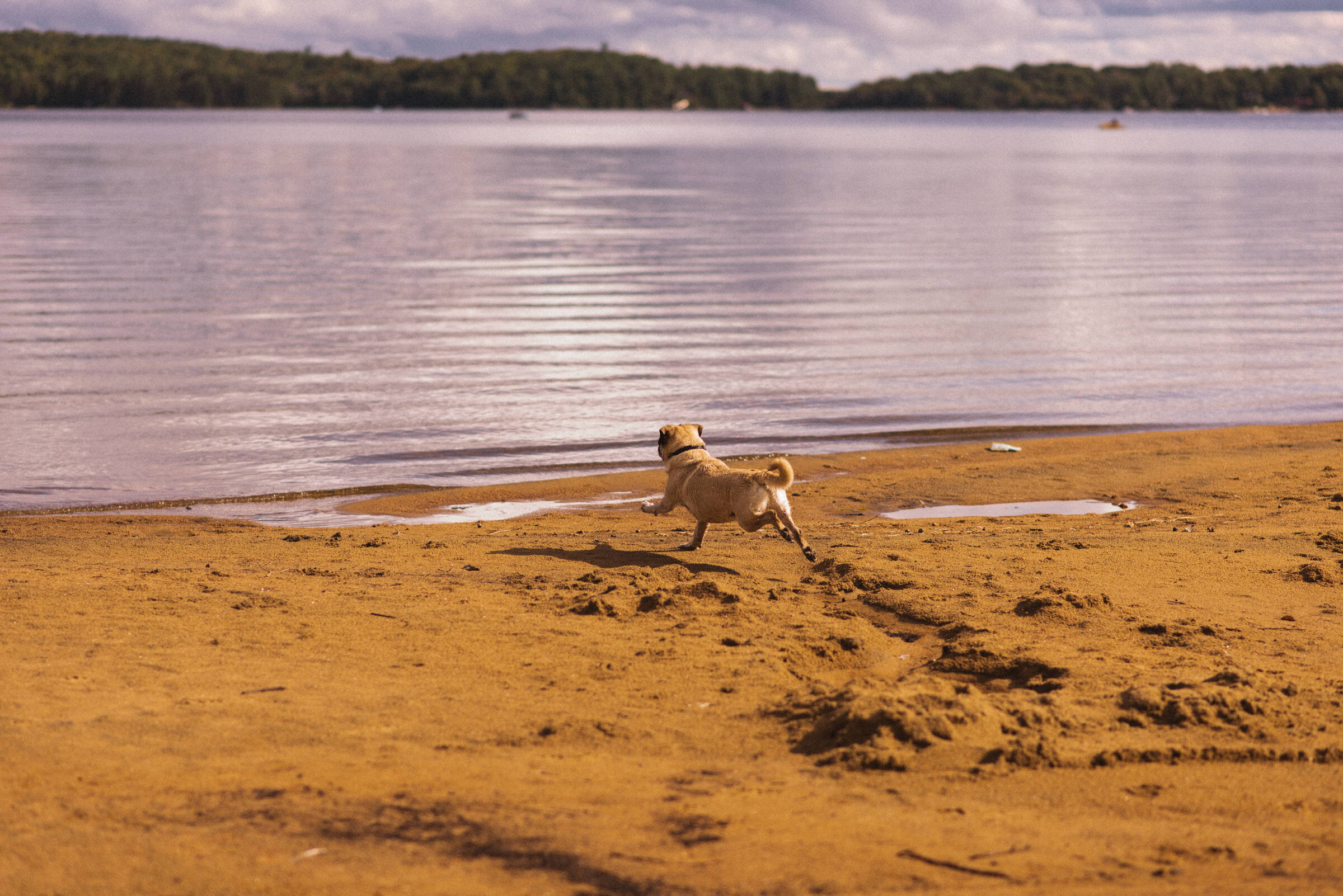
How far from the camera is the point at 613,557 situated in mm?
8492

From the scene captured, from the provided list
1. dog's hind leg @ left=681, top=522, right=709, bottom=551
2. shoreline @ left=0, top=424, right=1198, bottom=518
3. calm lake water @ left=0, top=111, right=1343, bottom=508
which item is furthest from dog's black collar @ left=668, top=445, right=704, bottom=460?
calm lake water @ left=0, top=111, right=1343, bottom=508

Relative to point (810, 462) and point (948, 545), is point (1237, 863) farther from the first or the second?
point (810, 462)

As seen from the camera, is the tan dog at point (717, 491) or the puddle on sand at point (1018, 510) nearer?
the tan dog at point (717, 491)

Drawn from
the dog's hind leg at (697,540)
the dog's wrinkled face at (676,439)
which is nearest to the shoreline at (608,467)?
the dog's wrinkled face at (676,439)

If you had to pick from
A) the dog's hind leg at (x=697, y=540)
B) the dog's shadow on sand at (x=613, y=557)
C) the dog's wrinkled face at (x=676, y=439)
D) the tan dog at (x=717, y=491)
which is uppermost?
the dog's wrinkled face at (x=676, y=439)

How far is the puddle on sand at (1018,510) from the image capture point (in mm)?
10422

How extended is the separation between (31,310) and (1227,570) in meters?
19.1

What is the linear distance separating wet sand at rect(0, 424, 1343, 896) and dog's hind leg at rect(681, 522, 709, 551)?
0.21m

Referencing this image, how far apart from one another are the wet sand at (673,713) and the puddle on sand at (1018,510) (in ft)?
3.63

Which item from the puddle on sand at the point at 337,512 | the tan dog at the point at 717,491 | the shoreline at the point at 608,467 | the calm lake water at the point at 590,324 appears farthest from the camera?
the calm lake water at the point at 590,324

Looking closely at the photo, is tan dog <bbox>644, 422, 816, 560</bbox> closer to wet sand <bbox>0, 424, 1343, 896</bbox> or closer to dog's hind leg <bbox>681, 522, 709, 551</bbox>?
dog's hind leg <bbox>681, 522, 709, 551</bbox>

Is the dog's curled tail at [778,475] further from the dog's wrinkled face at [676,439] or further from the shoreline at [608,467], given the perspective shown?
the shoreline at [608,467]

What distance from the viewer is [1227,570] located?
802 centimetres

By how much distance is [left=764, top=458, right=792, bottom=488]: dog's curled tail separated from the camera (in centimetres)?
778
